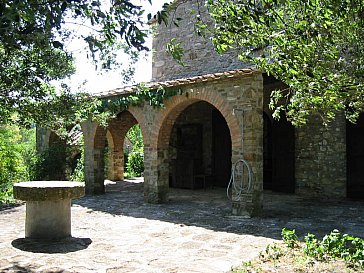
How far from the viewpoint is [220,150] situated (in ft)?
43.3

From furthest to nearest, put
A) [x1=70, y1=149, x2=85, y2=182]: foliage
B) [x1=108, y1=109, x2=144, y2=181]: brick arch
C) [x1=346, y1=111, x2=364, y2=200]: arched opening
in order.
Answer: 1. [x1=108, y1=109, x2=144, y2=181]: brick arch
2. [x1=70, y1=149, x2=85, y2=182]: foliage
3. [x1=346, y1=111, x2=364, y2=200]: arched opening

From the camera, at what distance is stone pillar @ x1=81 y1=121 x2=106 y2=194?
1148 cm

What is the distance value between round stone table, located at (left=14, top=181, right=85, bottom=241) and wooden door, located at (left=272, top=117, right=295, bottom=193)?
7.37m

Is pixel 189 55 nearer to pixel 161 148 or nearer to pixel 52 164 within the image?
pixel 161 148

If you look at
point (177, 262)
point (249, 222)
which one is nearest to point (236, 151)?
point (249, 222)

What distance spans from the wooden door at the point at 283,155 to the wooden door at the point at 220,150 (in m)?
1.85

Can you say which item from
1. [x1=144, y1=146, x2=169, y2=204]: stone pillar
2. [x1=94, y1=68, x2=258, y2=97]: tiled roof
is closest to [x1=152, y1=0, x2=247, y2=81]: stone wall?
[x1=94, y1=68, x2=258, y2=97]: tiled roof

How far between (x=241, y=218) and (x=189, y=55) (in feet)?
24.2

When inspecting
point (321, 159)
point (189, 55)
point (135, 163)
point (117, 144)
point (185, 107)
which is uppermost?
point (189, 55)

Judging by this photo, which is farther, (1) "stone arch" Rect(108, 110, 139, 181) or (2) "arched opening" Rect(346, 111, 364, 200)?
(1) "stone arch" Rect(108, 110, 139, 181)

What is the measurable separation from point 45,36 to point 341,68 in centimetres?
326

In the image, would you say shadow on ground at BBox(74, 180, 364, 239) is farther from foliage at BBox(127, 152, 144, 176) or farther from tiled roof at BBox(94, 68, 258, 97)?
foliage at BBox(127, 152, 144, 176)

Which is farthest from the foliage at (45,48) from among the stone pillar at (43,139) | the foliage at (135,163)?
the foliage at (135,163)

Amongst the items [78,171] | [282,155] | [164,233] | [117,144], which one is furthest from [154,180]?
[117,144]
